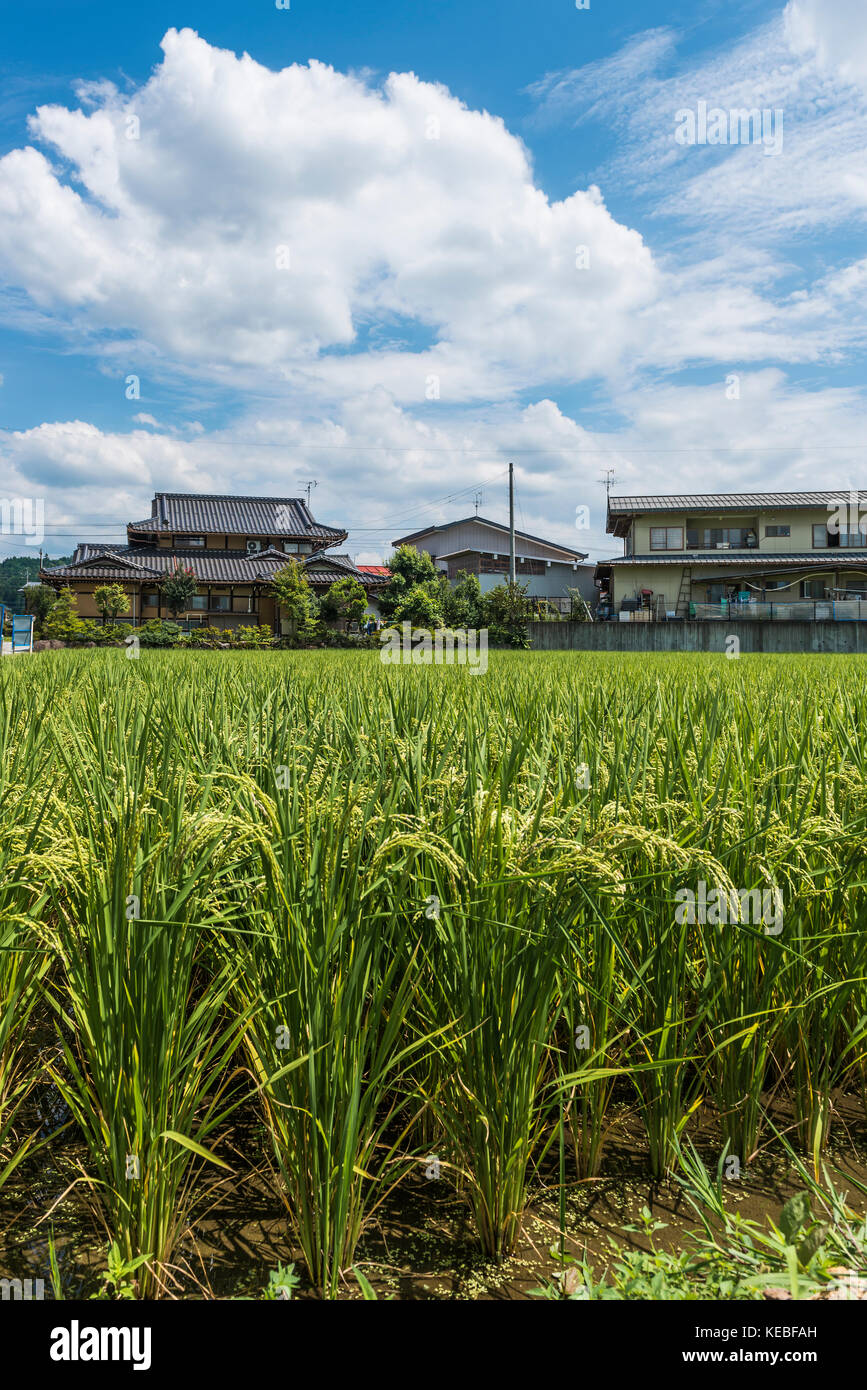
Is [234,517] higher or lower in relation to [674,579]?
higher

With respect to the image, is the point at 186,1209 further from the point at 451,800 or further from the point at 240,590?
the point at 240,590

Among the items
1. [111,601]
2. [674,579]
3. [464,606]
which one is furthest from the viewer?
[674,579]

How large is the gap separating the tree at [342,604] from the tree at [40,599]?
13.0 meters

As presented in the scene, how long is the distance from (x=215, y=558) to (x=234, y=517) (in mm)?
4465

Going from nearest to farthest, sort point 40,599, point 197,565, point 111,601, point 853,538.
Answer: point 111,601
point 853,538
point 40,599
point 197,565

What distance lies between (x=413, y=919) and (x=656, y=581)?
113 feet

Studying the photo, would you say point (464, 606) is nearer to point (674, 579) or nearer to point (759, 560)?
point (674, 579)

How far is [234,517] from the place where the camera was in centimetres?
4300

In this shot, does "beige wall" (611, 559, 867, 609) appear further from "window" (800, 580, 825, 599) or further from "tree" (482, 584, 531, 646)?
"tree" (482, 584, 531, 646)

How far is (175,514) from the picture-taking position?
42.4m

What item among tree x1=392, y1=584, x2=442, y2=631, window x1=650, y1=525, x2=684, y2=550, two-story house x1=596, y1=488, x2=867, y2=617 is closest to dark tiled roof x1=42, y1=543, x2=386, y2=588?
tree x1=392, y1=584, x2=442, y2=631

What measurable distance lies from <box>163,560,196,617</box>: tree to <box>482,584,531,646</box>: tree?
14.0 metres

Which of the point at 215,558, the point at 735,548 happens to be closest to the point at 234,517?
the point at 215,558

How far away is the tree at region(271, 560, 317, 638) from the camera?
1315 inches
